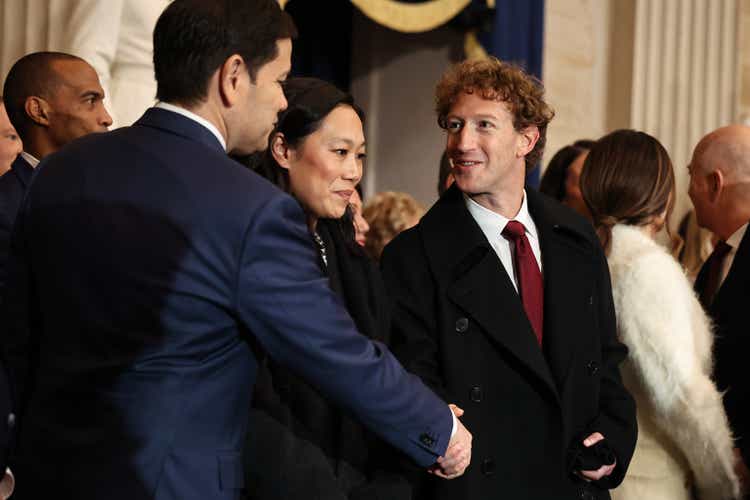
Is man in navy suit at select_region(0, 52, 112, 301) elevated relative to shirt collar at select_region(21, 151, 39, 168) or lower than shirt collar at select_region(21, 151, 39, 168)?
elevated

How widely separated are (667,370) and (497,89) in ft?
3.33

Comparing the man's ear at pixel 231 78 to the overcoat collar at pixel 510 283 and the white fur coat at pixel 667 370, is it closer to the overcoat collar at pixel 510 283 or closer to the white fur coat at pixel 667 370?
the overcoat collar at pixel 510 283

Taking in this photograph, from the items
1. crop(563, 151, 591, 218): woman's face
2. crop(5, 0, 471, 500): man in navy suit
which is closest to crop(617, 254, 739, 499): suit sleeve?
crop(5, 0, 471, 500): man in navy suit

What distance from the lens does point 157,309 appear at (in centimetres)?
210

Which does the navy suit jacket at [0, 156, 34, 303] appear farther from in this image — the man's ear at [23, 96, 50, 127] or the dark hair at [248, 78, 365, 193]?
the dark hair at [248, 78, 365, 193]

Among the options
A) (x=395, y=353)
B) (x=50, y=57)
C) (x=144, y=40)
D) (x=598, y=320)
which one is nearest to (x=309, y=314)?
(x=395, y=353)

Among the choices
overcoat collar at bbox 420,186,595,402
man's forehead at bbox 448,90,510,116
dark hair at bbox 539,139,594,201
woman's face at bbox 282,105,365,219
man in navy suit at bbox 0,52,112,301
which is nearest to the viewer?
woman's face at bbox 282,105,365,219

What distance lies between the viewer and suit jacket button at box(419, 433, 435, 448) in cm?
238

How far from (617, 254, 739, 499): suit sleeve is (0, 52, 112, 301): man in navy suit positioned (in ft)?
5.91

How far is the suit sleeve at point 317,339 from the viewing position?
2.12 metres

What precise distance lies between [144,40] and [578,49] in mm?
3976

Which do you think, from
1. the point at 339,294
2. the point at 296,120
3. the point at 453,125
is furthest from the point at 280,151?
the point at 453,125

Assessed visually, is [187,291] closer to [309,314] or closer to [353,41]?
[309,314]

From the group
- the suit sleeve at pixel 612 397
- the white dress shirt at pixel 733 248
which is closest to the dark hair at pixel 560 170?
the white dress shirt at pixel 733 248
